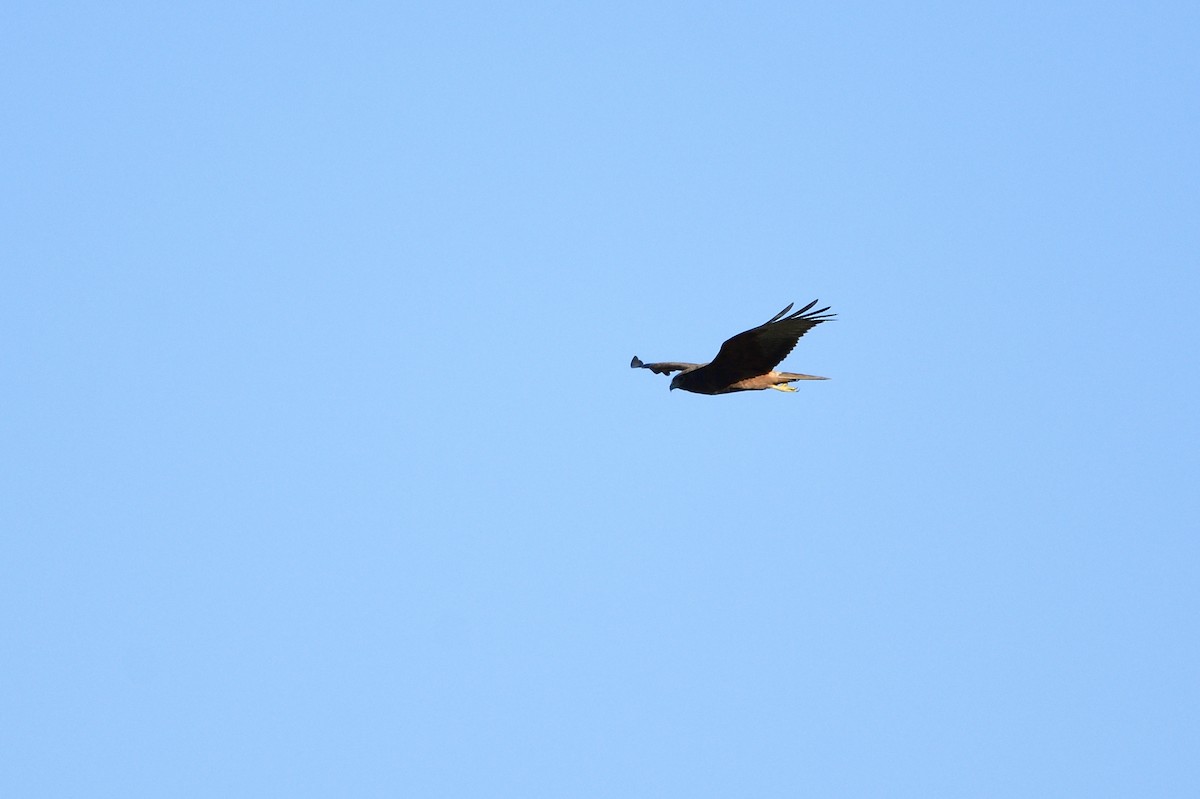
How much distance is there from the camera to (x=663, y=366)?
1142 inches

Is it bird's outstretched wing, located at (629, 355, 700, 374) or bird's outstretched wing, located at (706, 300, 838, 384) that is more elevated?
bird's outstretched wing, located at (629, 355, 700, 374)

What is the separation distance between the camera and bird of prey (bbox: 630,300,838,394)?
2470 cm

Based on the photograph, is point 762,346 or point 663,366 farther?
point 663,366

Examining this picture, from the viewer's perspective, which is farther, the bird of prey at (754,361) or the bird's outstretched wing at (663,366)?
the bird's outstretched wing at (663,366)

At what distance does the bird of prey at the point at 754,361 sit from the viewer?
973 inches

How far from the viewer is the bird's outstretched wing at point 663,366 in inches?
1111

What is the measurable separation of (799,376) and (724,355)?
138 centimetres

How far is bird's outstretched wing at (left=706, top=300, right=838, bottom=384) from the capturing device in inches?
970

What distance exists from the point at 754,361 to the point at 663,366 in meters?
3.32

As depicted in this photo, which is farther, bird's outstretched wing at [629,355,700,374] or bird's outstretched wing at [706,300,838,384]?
bird's outstretched wing at [629,355,700,374]

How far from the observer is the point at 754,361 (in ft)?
84.9

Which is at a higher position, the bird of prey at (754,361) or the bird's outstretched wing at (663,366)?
the bird's outstretched wing at (663,366)

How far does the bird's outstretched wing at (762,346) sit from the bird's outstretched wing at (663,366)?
1.35m

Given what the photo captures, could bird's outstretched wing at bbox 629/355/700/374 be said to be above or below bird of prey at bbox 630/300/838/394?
above
